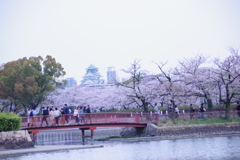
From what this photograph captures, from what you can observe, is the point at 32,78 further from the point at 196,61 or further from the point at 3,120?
the point at 3,120

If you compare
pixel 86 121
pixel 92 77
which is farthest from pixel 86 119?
pixel 92 77

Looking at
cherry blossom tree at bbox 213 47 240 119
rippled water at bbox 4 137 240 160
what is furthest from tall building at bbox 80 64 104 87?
rippled water at bbox 4 137 240 160

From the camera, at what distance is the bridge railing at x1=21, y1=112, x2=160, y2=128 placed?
3139 centimetres

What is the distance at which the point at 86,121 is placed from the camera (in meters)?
32.7

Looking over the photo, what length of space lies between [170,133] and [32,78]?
2441 centimetres

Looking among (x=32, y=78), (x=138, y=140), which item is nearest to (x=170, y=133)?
(x=138, y=140)

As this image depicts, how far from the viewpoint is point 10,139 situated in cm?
2580

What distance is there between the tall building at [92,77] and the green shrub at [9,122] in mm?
104993

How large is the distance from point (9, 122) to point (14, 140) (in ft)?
4.03

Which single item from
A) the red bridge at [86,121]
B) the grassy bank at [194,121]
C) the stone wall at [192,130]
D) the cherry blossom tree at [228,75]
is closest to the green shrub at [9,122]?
→ the red bridge at [86,121]

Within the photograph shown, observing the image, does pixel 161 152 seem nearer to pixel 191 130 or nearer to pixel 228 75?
pixel 191 130

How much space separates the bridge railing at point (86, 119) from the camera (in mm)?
31391

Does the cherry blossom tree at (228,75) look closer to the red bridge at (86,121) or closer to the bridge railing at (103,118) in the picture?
the bridge railing at (103,118)

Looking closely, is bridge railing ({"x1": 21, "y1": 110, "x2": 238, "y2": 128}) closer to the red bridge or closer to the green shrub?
the red bridge
